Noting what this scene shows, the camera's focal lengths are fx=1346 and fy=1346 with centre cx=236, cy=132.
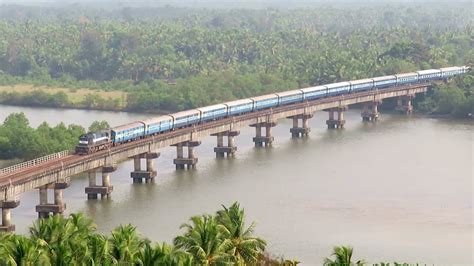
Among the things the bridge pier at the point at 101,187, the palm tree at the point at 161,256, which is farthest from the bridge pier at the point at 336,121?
the palm tree at the point at 161,256

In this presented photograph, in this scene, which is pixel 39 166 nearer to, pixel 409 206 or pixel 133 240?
pixel 409 206

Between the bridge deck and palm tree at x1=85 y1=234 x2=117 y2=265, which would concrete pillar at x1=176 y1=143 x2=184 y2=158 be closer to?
the bridge deck

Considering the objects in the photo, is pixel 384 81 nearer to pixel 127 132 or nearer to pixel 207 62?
pixel 207 62

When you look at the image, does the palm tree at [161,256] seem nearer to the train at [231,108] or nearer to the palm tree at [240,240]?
the palm tree at [240,240]

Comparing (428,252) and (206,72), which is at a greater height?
(206,72)

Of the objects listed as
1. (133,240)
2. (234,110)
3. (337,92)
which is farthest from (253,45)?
(133,240)

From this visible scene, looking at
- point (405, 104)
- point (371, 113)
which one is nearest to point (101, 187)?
point (371, 113)

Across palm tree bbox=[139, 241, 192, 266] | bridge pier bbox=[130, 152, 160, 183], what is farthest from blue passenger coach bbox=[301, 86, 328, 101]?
palm tree bbox=[139, 241, 192, 266]
